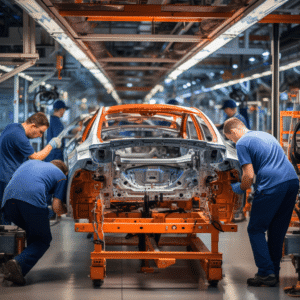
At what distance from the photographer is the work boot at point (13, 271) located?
387 centimetres

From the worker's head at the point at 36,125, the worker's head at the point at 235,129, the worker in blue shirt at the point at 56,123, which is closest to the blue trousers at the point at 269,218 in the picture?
the worker's head at the point at 235,129

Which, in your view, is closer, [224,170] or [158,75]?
[224,170]

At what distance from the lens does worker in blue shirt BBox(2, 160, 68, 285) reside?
3963 mm

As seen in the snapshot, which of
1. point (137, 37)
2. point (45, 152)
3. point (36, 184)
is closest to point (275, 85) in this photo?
point (137, 37)

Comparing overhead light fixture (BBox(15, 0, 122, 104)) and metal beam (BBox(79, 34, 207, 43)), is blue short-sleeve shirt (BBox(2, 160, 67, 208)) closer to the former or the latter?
overhead light fixture (BBox(15, 0, 122, 104))

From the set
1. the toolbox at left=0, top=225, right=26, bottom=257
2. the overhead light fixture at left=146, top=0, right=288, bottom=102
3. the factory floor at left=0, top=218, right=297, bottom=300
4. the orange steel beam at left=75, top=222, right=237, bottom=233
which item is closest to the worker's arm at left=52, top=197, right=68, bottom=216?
the orange steel beam at left=75, top=222, right=237, bottom=233

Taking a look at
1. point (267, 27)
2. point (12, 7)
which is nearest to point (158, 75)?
point (12, 7)

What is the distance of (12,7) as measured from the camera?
8789 mm

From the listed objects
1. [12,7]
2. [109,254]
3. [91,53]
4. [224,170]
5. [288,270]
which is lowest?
[288,270]

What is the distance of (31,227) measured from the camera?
4.07 meters

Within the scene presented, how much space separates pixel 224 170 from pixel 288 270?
1.44 m

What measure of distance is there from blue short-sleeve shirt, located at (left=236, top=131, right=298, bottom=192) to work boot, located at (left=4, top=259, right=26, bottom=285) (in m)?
2.22

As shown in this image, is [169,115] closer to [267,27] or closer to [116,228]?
→ [116,228]

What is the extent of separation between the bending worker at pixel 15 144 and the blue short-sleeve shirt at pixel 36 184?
72 centimetres
